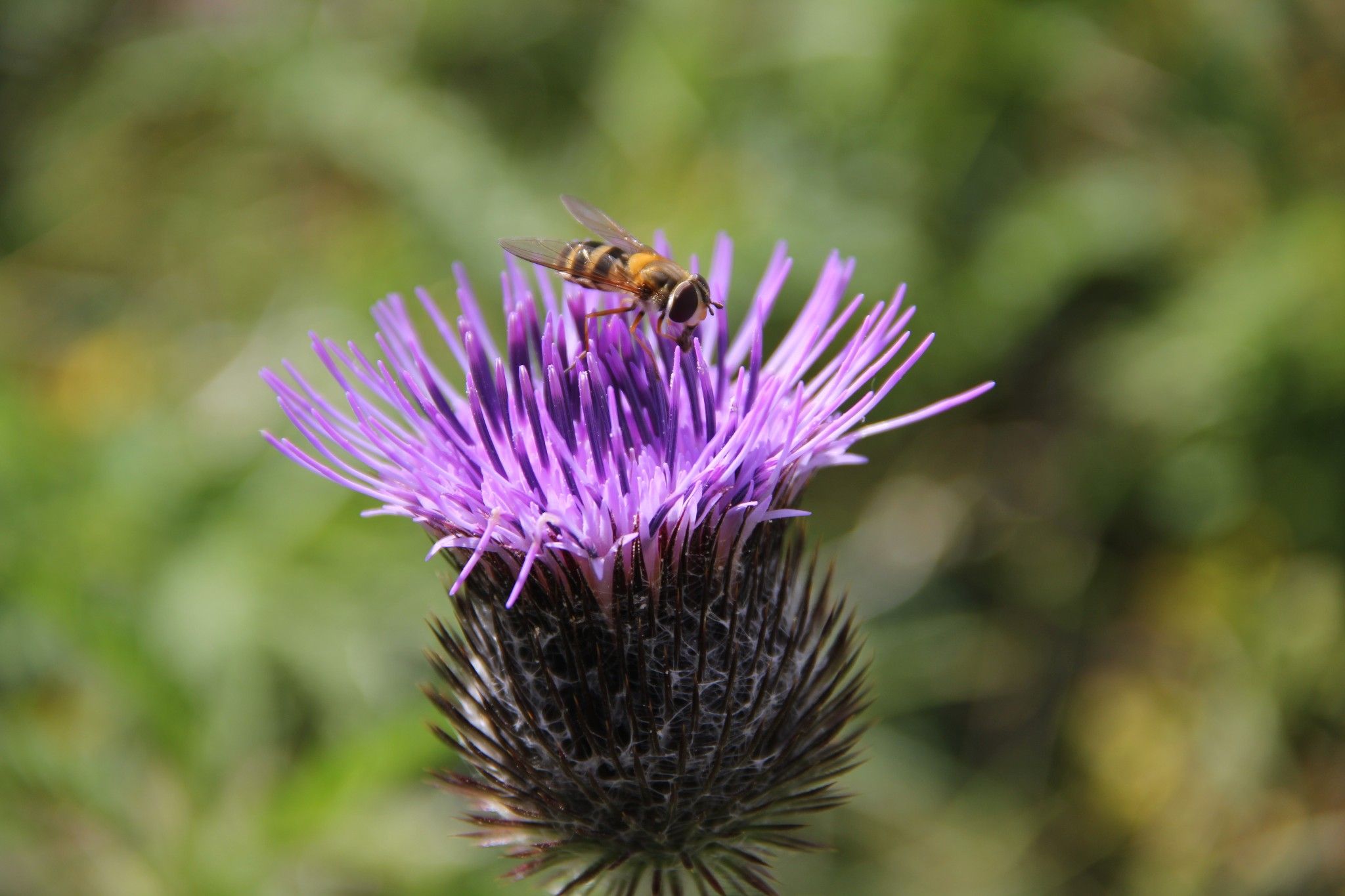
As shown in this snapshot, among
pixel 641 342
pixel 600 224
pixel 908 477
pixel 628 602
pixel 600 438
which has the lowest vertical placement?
pixel 628 602

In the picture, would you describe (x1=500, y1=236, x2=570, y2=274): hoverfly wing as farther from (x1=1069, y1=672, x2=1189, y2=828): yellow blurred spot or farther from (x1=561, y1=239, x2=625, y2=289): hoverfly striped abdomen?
(x1=1069, y1=672, x2=1189, y2=828): yellow blurred spot

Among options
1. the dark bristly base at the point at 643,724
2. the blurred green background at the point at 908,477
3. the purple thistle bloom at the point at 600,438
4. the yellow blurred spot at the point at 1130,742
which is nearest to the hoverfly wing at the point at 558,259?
the purple thistle bloom at the point at 600,438

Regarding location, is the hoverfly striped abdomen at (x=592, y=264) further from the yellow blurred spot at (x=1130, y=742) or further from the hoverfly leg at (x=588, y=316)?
the yellow blurred spot at (x=1130, y=742)

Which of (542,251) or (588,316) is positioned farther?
(542,251)

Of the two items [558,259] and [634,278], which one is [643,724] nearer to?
[634,278]

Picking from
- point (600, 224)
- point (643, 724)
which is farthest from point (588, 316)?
point (643, 724)

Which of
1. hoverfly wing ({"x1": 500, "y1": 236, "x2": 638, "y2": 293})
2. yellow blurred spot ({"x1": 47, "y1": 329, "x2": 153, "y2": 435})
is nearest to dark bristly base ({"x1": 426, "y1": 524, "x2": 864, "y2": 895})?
hoverfly wing ({"x1": 500, "y1": 236, "x2": 638, "y2": 293})
